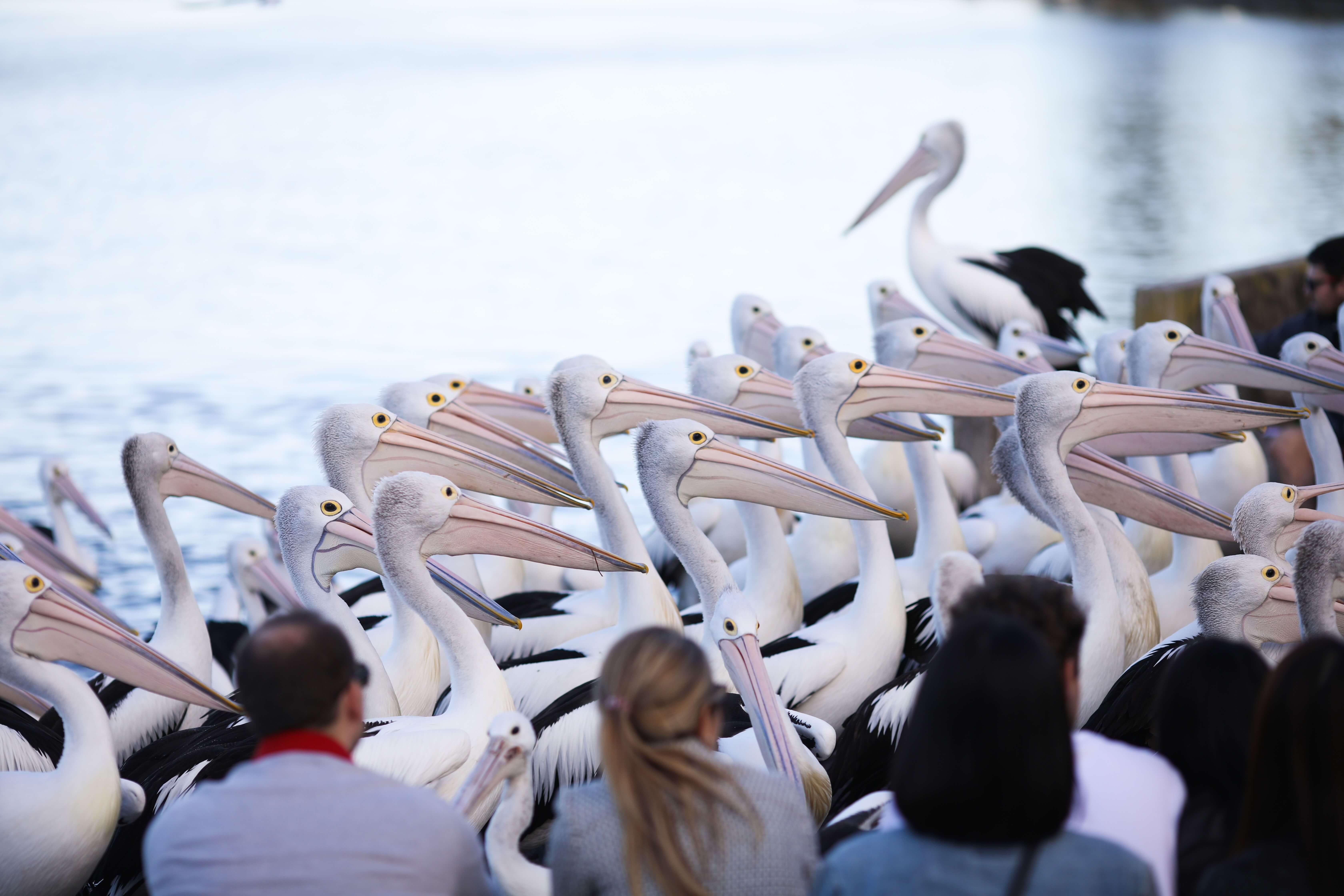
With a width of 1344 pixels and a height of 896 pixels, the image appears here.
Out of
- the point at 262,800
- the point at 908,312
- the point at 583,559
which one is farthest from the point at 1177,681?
the point at 908,312

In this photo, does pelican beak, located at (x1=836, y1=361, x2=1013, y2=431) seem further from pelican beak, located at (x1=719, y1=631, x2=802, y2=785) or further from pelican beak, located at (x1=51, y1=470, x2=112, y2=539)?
pelican beak, located at (x1=51, y1=470, x2=112, y2=539)

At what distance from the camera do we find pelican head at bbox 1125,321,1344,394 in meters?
4.67

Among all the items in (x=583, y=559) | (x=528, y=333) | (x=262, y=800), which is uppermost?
(x=262, y=800)

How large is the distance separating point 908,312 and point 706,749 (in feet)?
15.0

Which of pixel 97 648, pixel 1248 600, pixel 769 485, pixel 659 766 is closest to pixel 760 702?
pixel 769 485

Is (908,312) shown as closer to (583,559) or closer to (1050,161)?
(583,559)

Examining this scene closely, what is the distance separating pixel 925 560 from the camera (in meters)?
4.68

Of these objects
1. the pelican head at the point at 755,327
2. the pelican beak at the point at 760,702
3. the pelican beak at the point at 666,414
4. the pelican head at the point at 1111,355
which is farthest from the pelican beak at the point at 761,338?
the pelican beak at the point at 760,702

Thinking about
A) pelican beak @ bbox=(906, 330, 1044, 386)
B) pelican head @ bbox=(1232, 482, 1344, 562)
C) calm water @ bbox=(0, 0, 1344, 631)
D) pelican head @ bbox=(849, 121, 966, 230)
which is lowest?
calm water @ bbox=(0, 0, 1344, 631)

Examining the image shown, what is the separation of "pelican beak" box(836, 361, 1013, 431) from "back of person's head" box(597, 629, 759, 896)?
268cm

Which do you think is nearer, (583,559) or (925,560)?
(583,559)

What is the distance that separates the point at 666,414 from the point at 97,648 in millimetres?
1792

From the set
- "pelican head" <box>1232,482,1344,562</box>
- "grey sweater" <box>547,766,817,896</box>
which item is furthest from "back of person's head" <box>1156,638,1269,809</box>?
"pelican head" <box>1232,482,1344,562</box>

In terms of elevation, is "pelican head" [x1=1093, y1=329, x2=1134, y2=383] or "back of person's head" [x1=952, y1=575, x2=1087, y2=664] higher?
"back of person's head" [x1=952, y1=575, x2=1087, y2=664]
